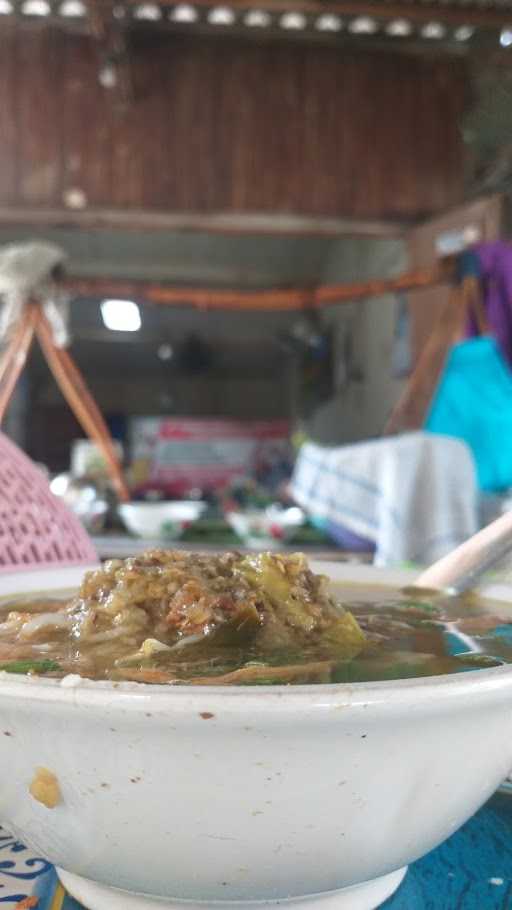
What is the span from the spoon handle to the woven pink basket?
507mm

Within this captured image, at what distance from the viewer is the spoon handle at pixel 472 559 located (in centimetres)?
84

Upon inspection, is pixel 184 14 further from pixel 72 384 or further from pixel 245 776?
pixel 245 776

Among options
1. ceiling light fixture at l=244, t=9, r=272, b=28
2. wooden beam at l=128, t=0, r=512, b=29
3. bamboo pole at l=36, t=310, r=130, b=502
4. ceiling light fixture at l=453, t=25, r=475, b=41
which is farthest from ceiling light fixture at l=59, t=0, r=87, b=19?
bamboo pole at l=36, t=310, r=130, b=502

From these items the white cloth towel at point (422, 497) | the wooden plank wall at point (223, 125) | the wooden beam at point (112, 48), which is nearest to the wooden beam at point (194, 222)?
the wooden plank wall at point (223, 125)

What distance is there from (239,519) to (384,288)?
3.63 ft

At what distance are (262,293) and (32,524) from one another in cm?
224

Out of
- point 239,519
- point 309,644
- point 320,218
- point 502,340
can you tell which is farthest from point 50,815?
point 320,218

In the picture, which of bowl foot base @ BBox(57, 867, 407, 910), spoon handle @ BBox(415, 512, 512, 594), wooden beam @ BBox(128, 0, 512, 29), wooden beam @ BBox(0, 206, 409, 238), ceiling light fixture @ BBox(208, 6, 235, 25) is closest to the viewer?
bowl foot base @ BBox(57, 867, 407, 910)

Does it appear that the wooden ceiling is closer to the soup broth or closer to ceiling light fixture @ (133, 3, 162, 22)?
ceiling light fixture @ (133, 3, 162, 22)

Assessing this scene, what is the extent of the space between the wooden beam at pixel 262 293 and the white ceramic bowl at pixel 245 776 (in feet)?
8.92

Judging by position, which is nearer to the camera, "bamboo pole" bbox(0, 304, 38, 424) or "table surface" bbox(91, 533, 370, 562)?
"bamboo pole" bbox(0, 304, 38, 424)

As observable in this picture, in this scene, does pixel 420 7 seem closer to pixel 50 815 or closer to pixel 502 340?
pixel 502 340

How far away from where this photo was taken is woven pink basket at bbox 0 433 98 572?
1011 millimetres

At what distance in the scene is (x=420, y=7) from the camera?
4430mm
